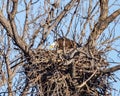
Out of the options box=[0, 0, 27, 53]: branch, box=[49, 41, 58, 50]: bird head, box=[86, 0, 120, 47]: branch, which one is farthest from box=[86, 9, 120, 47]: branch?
box=[0, 0, 27, 53]: branch

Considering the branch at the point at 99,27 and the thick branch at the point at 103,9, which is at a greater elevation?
the thick branch at the point at 103,9

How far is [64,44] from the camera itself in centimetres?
793

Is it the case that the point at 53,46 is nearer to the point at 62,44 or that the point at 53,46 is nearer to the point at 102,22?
the point at 62,44

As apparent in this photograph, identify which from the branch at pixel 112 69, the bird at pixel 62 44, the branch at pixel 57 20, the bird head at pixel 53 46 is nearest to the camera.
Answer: the branch at pixel 112 69

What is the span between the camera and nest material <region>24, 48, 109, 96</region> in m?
7.95

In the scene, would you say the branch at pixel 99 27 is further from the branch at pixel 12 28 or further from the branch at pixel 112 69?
the branch at pixel 12 28

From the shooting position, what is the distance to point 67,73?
8.05 m

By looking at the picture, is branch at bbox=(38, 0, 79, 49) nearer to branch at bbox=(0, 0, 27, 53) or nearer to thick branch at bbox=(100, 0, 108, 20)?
branch at bbox=(0, 0, 27, 53)

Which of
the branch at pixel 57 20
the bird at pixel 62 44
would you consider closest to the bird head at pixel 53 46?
the bird at pixel 62 44

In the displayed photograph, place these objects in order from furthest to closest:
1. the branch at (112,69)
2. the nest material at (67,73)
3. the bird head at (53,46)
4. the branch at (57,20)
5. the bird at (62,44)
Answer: the branch at (57,20), the bird head at (53,46), the bird at (62,44), the nest material at (67,73), the branch at (112,69)

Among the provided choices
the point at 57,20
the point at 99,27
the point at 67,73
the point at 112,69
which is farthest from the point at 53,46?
the point at 112,69

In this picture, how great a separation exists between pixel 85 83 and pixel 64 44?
1.88 feet

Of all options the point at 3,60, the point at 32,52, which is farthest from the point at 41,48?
the point at 3,60

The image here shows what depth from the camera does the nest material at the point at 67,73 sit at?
7949 mm
